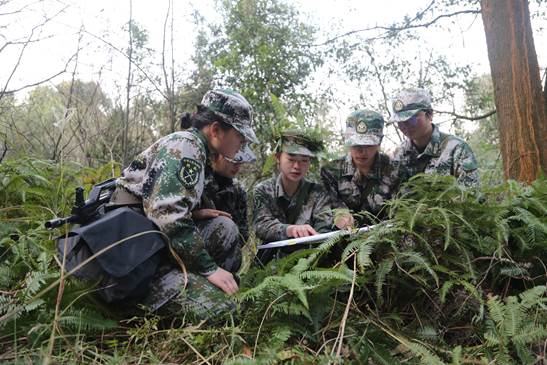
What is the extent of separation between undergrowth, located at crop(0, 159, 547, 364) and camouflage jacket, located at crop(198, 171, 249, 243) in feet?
2.81

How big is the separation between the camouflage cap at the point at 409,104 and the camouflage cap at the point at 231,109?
1649 millimetres

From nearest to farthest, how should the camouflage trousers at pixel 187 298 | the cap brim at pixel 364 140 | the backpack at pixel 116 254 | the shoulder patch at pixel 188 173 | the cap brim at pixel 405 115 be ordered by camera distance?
1. the backpack at pixel 116 254
2. the camouflage trousers at pixel 187 298
3. the shoulder patch at pixel 188 173
4. the cap brim at pixel 364 140
5. the cap brim at pixel 405 115

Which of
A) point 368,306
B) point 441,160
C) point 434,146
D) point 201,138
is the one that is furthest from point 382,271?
point 434,146

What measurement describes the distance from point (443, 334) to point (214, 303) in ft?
3.82

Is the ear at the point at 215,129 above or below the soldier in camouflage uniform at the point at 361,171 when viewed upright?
above

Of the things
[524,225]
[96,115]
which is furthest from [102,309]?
[96,115]

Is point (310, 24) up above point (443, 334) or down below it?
above

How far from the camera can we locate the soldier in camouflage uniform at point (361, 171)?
3.77m

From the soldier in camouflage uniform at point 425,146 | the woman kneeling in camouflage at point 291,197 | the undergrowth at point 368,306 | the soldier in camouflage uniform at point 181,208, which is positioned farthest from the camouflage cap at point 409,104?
the soldier in camouflage uniform at point 181,208

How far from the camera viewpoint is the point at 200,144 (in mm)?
2701

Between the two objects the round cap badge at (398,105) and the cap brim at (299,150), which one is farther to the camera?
the round cap badge at (398,105)

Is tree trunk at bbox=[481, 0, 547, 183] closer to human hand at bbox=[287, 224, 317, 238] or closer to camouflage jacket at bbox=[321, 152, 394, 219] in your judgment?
camouflage jacket at bbox=[321, 152, 394, 219]

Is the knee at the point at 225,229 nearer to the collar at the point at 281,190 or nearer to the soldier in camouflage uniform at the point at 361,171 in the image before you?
the collar at the point at 281,190

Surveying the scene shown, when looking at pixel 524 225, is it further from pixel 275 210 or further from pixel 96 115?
pixel 96 115
